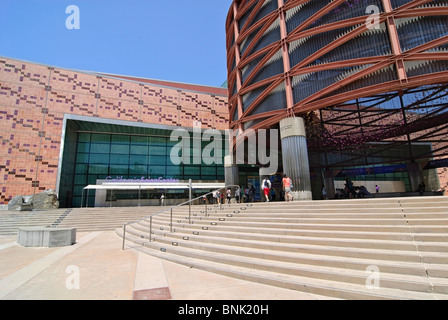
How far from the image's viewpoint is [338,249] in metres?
4.66

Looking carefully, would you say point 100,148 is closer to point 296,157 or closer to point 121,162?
point 121,162

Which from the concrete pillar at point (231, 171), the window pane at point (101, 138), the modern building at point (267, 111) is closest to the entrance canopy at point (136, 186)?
the modern building at point (267, 111)

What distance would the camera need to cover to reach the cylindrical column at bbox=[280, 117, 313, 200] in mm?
12141

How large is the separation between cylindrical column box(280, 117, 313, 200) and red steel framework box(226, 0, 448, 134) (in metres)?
0.96

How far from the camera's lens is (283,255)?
16.1 ft

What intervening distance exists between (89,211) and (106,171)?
9317 millimetres

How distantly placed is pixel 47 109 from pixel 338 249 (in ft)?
91.0

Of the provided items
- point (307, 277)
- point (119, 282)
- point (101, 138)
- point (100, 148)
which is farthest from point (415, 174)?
point (101, 138)

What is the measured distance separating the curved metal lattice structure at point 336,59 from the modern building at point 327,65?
0.04 meters

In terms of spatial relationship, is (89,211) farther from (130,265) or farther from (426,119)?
(426,119)

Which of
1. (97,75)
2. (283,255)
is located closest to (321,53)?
(283,255)

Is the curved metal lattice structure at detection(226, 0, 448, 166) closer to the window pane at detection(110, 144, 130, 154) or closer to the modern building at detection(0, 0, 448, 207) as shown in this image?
the modern building at detection(0, 0, 448, 207)

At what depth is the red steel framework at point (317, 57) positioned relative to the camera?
393 inches

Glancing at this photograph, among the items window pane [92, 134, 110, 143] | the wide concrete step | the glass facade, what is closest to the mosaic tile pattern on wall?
the glass facade
